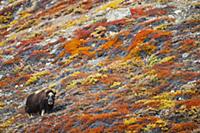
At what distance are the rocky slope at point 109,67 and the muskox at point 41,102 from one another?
17.2 inches

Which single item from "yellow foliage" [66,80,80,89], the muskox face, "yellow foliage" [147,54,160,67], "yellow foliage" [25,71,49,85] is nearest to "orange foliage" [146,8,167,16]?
"yellow foliage" [147,54,160,67]

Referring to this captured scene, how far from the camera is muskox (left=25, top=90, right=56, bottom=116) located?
1852cm

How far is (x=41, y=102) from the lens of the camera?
18828mm

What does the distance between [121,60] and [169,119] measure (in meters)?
10.3

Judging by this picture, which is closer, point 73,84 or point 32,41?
point 73,84

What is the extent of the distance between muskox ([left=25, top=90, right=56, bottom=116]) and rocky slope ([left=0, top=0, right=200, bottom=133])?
44 centimetres

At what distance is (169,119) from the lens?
1383 centimetres

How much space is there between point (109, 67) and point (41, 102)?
5643 mm

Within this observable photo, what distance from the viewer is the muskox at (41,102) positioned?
18520mm

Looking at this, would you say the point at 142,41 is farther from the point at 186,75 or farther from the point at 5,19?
the point at 5,19

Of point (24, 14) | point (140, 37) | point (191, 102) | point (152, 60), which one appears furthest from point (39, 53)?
point (24, 14)

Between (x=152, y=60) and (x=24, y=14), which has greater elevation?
(x=152, y=60)

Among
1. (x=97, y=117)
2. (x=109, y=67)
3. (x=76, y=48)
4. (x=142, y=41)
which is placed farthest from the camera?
(x=76, y=48)

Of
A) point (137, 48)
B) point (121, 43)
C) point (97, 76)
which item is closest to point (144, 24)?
point (121, 43)
